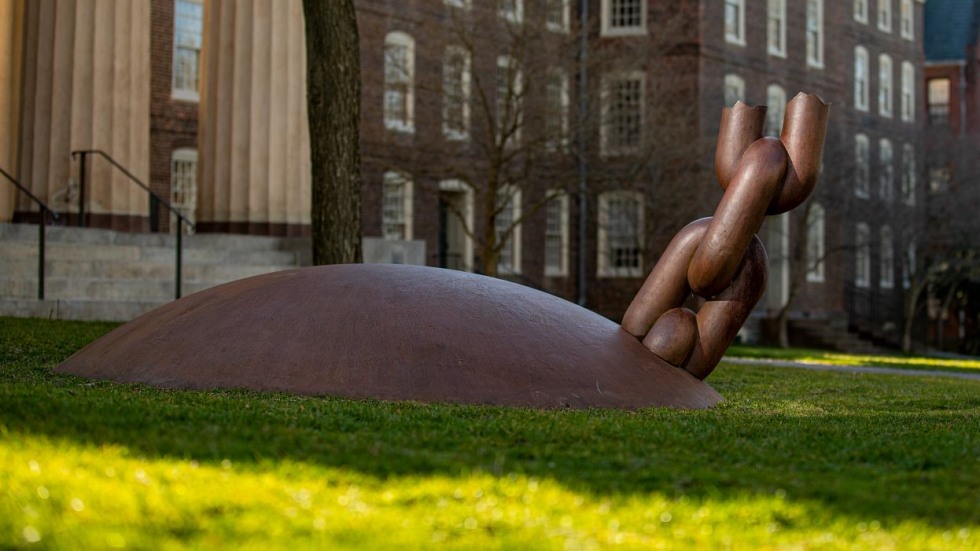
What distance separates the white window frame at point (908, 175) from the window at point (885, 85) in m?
8.10

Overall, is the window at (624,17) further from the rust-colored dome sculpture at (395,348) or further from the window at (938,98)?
the rust-colored dome sculpture at (395,348)

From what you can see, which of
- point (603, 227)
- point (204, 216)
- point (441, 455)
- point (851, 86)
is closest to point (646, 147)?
point (603, 227)

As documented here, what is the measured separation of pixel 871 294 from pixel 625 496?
40.4 metres

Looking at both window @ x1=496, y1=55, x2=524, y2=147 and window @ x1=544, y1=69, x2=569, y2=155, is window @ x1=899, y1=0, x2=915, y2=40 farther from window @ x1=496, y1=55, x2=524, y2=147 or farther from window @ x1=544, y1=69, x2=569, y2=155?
window @ x1=544, y1=69, x2=569, y2=155

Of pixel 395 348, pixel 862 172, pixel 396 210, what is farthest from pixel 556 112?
pixel 395 348

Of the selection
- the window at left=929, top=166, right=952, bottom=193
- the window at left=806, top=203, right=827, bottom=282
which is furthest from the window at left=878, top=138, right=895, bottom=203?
the window at left=806, top=203, right=827, bottom=282

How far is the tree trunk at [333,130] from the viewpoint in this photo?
1470 centimetres

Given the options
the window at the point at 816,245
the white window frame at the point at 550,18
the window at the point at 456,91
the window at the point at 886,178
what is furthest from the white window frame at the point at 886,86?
the window at the point at 456,91

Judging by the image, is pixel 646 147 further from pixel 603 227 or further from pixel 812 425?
pixel 812 425

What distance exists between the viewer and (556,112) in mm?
27781

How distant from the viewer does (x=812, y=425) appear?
7.31 metres

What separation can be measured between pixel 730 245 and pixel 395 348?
83.3 inches

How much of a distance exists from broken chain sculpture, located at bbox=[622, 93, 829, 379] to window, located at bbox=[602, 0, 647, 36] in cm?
2922

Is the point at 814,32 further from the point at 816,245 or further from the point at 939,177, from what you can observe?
the point at 816,245
